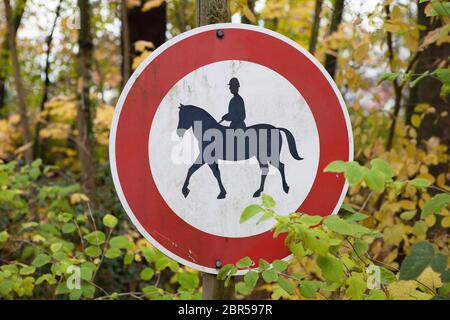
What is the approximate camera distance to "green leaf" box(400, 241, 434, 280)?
165cm

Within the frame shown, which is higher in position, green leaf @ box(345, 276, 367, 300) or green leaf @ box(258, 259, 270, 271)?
green leaf @ box(258, 259, 270, 271)

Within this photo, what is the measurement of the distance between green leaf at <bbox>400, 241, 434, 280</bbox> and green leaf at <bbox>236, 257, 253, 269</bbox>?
399mm

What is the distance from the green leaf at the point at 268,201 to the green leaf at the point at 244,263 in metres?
0.20

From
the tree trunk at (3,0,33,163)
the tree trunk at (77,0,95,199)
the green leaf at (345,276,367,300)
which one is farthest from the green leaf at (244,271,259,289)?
the tree trunk at (3,0,33,163)

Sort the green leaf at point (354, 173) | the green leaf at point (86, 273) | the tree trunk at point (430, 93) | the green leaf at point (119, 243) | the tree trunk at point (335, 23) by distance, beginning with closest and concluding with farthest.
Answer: the green leaf at point (354, 173)
the green leaf at point (86, 273)
the green leaf at point (119, 243)
the tree trunk at point (335, 23)
the tree trunk at point (430, 93)

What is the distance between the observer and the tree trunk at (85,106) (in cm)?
583

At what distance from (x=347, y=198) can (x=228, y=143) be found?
3.45 meters

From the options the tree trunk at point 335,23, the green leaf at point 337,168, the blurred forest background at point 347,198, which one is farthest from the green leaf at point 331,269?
the tree trunk at point 335,23

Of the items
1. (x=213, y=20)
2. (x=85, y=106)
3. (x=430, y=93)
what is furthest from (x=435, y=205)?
(x=85, y=106)

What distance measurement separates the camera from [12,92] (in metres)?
16.0

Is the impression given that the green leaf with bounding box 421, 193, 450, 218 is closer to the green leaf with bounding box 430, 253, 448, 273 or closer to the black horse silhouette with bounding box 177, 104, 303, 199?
the green leaf with bounding box 430, 253, 448, 273

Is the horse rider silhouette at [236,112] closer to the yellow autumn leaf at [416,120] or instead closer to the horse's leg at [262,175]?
the horse's leg at [262,175]

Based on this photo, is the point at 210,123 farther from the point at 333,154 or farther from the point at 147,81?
the point at 333,154

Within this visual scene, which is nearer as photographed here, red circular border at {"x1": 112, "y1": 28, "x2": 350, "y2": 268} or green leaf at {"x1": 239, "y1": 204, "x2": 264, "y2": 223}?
green leaf at {"x1": 239, "y1": 204, "x2": 264, "y2": 223}
